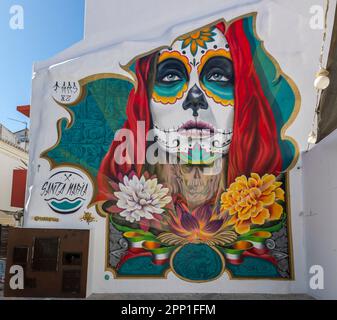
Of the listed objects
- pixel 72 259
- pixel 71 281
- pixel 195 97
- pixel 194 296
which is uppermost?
pixel 195 97

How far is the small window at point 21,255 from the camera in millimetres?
7360

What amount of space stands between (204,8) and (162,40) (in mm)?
1183

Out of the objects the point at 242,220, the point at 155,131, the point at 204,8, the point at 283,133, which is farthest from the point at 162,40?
the point at 242,220

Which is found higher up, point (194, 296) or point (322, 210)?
point (322, 210)

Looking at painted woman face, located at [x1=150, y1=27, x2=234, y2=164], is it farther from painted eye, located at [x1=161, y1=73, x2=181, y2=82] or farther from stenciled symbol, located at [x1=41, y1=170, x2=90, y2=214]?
stenciled symbol, located at [x1=41, y1=170, x2=90, y2=214]

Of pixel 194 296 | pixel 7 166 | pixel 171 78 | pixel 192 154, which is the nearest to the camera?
pixel 194 296

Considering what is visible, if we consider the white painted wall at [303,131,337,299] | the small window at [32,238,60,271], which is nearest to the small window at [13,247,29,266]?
the small window at [32,238,60,271]

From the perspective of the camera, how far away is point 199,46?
8.57 metres

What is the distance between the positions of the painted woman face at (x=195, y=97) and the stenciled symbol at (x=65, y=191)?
185cm

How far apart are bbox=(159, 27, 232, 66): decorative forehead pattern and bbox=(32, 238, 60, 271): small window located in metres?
4.31

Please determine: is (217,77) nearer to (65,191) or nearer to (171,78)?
(171,78)

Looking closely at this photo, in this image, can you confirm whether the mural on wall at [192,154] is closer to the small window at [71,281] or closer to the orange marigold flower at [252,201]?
the orange marigold flower at [252,201]

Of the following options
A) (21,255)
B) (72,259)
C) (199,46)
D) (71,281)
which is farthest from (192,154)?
(21,255)

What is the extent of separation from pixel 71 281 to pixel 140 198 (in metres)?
2.03
